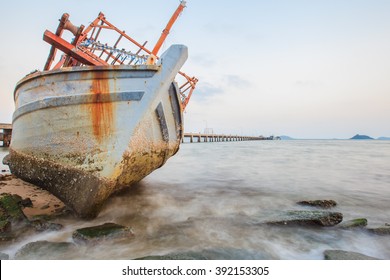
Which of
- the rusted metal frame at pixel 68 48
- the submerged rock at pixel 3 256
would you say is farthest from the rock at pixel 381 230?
the rusted metal frame at pixel 68 48

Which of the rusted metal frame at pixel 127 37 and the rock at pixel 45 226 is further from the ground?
the rusted metal frame at pixel 127 37

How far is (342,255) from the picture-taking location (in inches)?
112

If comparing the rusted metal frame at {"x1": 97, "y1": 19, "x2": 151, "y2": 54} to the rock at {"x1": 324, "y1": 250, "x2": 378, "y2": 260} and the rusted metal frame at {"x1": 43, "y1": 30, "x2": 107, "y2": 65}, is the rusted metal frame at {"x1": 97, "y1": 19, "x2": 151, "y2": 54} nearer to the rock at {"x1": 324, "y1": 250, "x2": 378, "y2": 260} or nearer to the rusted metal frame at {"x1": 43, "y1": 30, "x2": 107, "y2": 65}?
the rusted metal frame at {"x1": 43, "y1": 30, "x2": 107, "y2": 65}

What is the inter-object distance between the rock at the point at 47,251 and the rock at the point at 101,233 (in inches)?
5.4

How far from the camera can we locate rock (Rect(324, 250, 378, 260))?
2751mm

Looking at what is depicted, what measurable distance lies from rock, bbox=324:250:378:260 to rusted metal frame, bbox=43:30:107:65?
7.25 m

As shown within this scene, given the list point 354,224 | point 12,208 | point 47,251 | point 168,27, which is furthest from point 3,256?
point 168,27

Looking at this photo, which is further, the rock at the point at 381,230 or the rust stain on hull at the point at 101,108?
the rust stain on hull at the point at 101,108

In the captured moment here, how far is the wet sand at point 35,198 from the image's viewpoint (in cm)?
430

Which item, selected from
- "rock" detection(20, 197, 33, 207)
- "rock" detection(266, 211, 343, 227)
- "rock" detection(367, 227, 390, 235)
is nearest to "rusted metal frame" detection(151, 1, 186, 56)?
"rock" detection(20, 197, 33, 207)

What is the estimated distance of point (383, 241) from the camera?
133 inches

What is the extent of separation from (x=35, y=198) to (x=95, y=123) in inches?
105

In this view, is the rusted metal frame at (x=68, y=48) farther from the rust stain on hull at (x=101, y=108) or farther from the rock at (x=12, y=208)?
the rock at (x=12, y=208)

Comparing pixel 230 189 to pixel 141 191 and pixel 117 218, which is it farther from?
pixel 117 218
